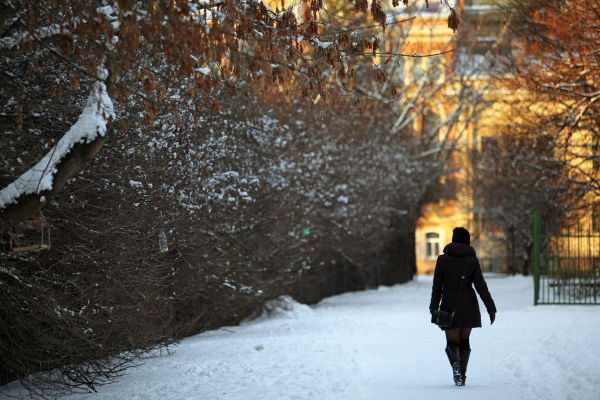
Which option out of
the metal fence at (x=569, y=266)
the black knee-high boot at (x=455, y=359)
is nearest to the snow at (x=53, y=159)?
the black knee-high boot at (x=455, y=359)

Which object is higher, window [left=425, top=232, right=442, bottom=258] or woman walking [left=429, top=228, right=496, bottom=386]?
window [left=425, top=232, right=442, bottom=258]

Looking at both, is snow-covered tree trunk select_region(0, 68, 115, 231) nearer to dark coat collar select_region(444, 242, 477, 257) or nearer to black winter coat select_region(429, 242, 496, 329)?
black winter coat select_region(429, 242, 496, 329)

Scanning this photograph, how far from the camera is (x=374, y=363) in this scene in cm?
1075

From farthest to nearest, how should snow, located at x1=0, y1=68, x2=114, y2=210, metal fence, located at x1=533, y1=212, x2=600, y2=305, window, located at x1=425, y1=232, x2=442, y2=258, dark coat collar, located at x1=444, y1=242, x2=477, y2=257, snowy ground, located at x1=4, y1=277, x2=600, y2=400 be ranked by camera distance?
window, located at x1=425, y1=232, x2=442, y2=258, metal fence, located at x1=533, y1=212, x2=600, y2=305, dark coat collar, located at x1=444, y1=242, x2=477, y2=257, snowy ground, located at x1=4, y1=277, x2=600, y2=400, snow, located at x1=0, y1=68, x2=114, y2=210

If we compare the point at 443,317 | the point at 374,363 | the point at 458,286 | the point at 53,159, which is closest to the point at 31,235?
the point at 53,159

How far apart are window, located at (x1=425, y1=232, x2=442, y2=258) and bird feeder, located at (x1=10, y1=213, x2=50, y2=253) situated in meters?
51.6

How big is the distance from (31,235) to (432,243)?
170 feet

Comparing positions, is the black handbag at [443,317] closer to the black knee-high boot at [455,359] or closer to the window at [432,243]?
the black knee-high boot at [455,359]

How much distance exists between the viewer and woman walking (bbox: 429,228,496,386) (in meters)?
8.43

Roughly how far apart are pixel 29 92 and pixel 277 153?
33.3ft

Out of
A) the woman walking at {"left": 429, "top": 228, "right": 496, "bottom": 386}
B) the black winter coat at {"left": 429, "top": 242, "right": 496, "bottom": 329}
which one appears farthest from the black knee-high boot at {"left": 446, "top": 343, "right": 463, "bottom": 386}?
the black winter coat at {"left": 429, "top": 242, "right": 496, "bottom": 329}

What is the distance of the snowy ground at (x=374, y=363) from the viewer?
8.21 m

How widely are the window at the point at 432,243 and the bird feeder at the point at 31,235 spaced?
169 ft

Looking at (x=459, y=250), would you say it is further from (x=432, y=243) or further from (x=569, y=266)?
(x=432, y=243)
